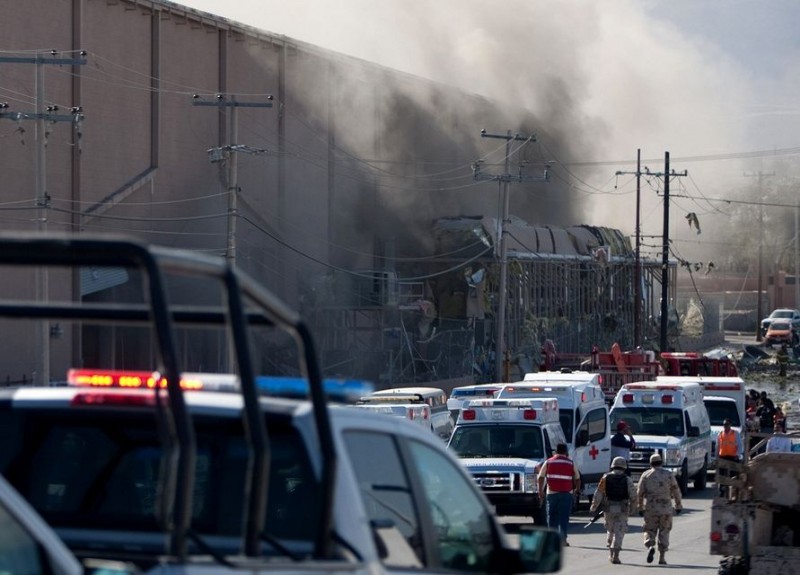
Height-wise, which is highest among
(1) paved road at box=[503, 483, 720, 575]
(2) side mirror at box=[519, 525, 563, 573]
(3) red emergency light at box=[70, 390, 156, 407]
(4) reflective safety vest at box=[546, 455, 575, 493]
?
(3) red emergency light at box=[70, 390, 156, 407]

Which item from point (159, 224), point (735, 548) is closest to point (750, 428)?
point (735, 548)

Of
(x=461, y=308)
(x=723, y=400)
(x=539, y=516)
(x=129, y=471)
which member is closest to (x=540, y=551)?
(x=129, y=471)

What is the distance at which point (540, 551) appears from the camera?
17.4 feet

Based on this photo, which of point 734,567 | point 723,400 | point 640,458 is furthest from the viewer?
point 723,400

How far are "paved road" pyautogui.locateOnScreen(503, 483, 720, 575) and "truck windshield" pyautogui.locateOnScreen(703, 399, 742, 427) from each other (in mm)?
6254

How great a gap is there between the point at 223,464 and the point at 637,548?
14296 mm

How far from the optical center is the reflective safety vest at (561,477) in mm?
17266

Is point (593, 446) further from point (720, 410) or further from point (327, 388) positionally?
point (327, 388)

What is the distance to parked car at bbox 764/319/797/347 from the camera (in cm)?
7344

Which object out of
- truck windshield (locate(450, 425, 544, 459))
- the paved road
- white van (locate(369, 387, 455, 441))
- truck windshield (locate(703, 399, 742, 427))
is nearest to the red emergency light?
the paved road

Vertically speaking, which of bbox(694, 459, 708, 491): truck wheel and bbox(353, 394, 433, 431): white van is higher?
bbox(353, 394, 433, 431): white van

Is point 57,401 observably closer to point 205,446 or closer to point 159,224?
point 205,446

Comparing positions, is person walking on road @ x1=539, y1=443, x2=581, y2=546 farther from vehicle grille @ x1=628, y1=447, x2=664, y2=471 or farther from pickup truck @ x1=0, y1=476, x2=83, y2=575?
pickup truck @ x1=0, y1=476, x2=83, y2=575

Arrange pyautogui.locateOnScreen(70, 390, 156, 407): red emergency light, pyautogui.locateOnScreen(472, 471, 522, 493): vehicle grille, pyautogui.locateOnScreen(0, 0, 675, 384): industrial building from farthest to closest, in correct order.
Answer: pyautogui.locateOnScreen(0, 0, 675, 384): industrial building < pyautogui.locateOnScreen(472, 471, 522, 493): vehicle grille < pyautogui.locateOnScreen(70, 390, 156, 407): red emergency light
